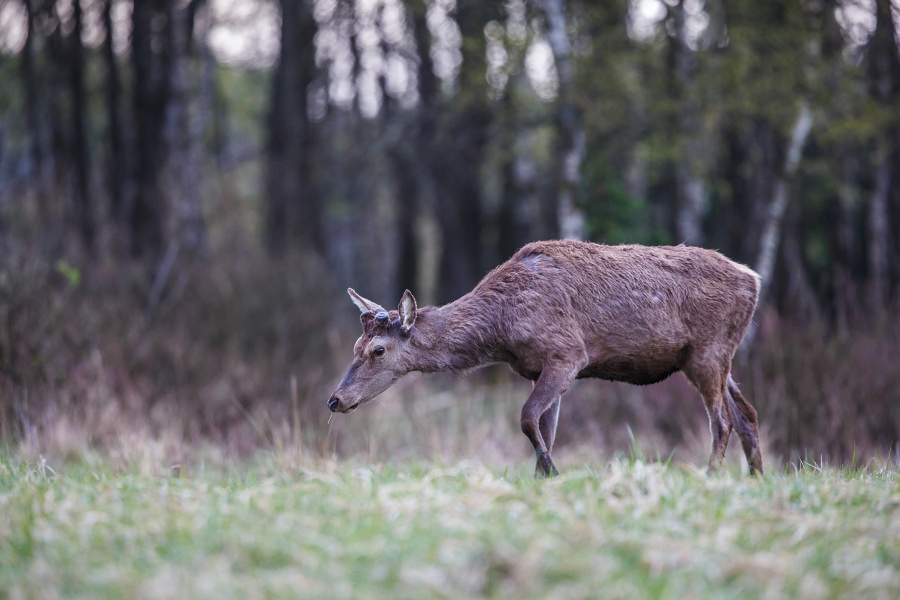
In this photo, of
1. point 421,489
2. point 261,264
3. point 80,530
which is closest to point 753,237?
point 261,264

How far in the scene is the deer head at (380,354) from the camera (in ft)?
22.5

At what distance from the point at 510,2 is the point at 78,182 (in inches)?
404

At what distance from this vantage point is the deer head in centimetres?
687

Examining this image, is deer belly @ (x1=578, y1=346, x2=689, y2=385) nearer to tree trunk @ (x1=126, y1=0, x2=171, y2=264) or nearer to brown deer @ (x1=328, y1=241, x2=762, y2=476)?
brown deer @ (x1=328, y1=241, x2=762, y2=476)

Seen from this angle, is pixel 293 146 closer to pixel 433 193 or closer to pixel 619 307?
pixel 433 193

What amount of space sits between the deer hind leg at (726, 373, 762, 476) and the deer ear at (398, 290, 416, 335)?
2.57 meters

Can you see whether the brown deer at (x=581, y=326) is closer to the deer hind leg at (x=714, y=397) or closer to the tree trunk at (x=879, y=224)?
the deer hind leg at (x=714, y=397)

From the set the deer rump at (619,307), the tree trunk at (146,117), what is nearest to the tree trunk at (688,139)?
the deer rump at (619,307)

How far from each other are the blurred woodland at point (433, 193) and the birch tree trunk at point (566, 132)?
0.05m

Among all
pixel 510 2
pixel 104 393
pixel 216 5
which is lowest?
pixel 104 393

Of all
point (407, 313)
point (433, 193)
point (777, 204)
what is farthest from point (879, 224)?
point (407, 313)

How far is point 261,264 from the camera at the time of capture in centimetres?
1653

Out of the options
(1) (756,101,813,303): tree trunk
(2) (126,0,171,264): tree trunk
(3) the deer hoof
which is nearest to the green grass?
(3) the deer hoof

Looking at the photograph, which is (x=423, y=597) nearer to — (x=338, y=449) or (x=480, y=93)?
(x=338, y=449)
